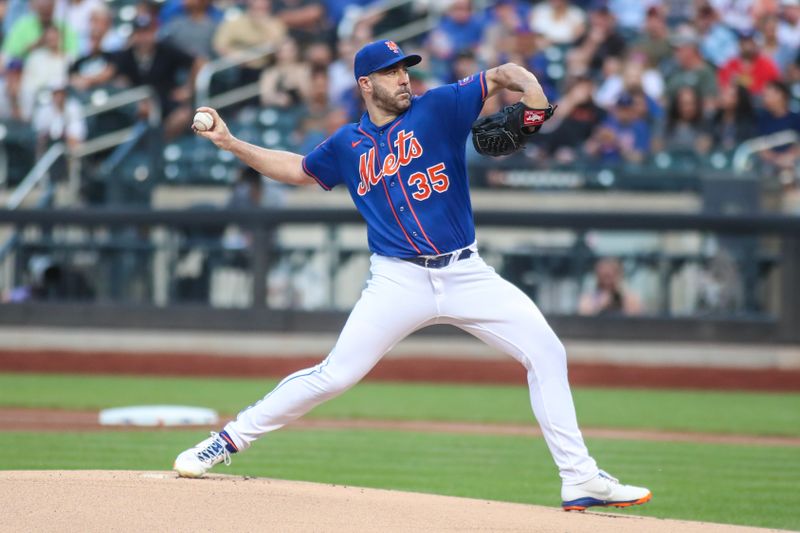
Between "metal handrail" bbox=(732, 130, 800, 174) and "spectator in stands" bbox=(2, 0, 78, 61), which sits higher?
"spectator in stands" bbox=(2, 0, 78, 61)

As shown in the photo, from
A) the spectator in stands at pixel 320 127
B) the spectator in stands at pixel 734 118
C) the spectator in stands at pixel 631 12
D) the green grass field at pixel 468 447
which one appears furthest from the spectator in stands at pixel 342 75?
the spectator in stands at pixel 734 118

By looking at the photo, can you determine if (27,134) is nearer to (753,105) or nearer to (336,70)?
(336,70)

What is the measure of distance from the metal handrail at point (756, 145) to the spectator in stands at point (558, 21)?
8.56 ft

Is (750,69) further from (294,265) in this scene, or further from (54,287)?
(54,287)

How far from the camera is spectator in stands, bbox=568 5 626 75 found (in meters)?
14.7

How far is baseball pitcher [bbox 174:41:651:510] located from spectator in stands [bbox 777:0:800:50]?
34.1 ft

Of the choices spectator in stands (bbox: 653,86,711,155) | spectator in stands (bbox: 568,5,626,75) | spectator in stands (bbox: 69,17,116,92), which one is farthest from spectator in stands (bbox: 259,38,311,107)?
spectator in stands (bbox: 653,86,711,155)

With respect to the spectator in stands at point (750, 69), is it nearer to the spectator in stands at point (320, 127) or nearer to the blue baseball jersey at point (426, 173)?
the spectator in stands at point (320, 127)

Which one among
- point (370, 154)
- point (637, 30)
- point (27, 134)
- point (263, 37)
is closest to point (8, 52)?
point (27, 134)

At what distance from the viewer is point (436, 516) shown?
505cm

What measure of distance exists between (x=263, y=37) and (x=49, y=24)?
9.06ft

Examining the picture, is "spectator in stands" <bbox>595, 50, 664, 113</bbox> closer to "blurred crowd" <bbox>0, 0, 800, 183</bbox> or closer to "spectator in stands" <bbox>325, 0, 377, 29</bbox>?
"blurred crowd" <bbox>0, 0, 800, 183</bbox>

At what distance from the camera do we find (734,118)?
13977 mm

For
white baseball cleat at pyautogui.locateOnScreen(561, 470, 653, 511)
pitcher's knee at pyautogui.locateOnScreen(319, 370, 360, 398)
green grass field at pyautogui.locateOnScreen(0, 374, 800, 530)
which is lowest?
green grass field at pyautogui.locateOnScreen(0, 374, 800, 530)
